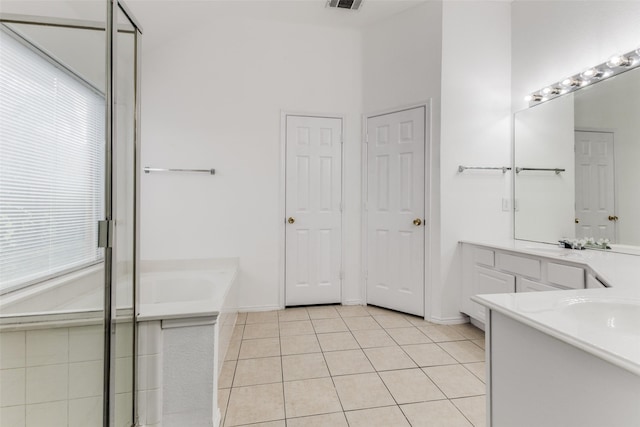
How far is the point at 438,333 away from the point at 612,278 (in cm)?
141

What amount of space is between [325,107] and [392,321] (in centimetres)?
222

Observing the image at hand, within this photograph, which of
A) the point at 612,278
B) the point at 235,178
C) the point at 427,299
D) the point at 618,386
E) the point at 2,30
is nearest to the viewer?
the point at 618,386

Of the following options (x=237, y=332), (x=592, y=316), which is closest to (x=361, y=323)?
(x=237, y=332)

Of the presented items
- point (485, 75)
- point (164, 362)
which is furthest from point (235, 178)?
point (485, 75)

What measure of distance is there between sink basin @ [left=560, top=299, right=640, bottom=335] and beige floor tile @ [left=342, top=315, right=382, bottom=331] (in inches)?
71.9

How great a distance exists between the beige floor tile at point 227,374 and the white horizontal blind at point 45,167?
1101mm

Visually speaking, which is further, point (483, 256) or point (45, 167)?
point (483, 256)

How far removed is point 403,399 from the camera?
158cm

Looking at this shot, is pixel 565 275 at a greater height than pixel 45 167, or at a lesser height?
lesser

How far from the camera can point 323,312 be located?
9.46 ft

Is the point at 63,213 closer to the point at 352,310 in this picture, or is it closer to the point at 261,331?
the point at 261,331

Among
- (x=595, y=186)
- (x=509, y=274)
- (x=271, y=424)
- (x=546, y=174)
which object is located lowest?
(x=271, y=424)

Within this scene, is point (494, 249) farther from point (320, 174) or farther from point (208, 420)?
point (208, 420)

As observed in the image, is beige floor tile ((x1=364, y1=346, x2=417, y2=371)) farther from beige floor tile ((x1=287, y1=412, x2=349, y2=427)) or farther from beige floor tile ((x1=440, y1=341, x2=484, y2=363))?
beige floor tile ((x1=287, y1=412, x2=349, y2=427))
